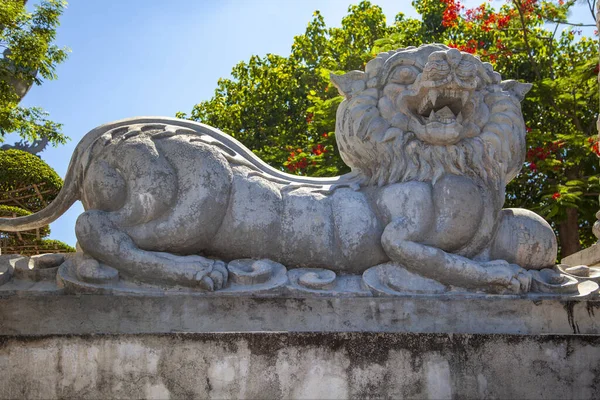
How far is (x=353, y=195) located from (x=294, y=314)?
113cm

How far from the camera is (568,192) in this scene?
14.1 meters

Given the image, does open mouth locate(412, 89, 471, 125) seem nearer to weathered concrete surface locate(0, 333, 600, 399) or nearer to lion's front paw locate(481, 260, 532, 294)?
lion's front paw locate(481, 260, 532, 294)

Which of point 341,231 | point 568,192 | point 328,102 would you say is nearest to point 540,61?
point 568,192

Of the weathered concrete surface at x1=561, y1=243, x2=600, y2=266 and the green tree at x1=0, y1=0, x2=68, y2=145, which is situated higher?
the green tree at x1=0, y1=0, x2=68, y2=145

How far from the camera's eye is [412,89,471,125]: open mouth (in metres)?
6.47

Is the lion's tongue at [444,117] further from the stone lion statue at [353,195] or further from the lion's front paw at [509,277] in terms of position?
the lion's front paw at [509,277]

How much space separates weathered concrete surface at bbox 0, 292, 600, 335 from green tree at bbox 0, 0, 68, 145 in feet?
28.2

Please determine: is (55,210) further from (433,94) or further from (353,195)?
(433,94)

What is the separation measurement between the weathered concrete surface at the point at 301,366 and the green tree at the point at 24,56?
9296 mm

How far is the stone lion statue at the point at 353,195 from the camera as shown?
610cm

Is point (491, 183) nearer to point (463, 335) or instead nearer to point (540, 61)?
point (463, 335)

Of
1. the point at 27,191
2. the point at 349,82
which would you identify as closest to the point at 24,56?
the point at 27,191

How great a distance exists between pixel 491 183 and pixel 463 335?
160 cm

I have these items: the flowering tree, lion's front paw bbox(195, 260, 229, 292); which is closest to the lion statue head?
lion's front paw bbox(195, 260, 229, 292)
